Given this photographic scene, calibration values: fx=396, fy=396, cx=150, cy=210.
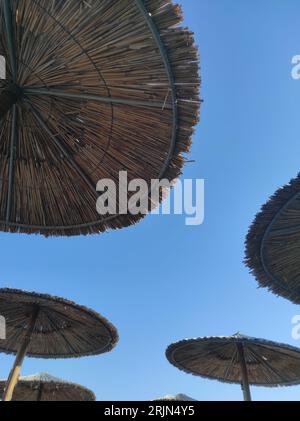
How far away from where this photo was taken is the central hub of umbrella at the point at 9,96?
4145 mm

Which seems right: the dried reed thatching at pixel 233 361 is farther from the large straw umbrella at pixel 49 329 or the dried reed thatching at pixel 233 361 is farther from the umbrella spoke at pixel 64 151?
the umbrella spoke at pixel 64 151

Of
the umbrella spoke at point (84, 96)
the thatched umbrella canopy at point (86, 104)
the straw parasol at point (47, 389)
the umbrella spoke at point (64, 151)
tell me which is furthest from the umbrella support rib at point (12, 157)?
the straw parasol at point (47, 389)

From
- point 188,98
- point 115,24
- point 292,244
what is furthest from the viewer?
point 292,244

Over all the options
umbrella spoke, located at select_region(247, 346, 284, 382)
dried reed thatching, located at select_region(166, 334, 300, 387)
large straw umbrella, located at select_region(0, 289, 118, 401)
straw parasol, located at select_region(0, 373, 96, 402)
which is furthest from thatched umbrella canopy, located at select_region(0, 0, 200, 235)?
straw parasol, located at select_region(0, 373, 96, 402)

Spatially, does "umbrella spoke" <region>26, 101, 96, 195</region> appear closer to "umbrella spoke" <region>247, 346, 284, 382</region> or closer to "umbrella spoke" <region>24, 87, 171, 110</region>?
"umbrella spoke" <region>24, 87, 171, 110</region>

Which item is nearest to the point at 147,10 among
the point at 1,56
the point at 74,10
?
the point at 74,10

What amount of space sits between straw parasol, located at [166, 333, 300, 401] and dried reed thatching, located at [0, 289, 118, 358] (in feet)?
6.62

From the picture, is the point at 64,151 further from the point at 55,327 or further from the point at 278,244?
the point at 55,327

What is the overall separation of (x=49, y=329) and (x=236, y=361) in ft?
19.1

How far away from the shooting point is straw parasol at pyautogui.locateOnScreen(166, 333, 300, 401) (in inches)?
399

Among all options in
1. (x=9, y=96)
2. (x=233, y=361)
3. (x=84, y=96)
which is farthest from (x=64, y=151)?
(x=233, y=361)

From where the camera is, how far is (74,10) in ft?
12.8
